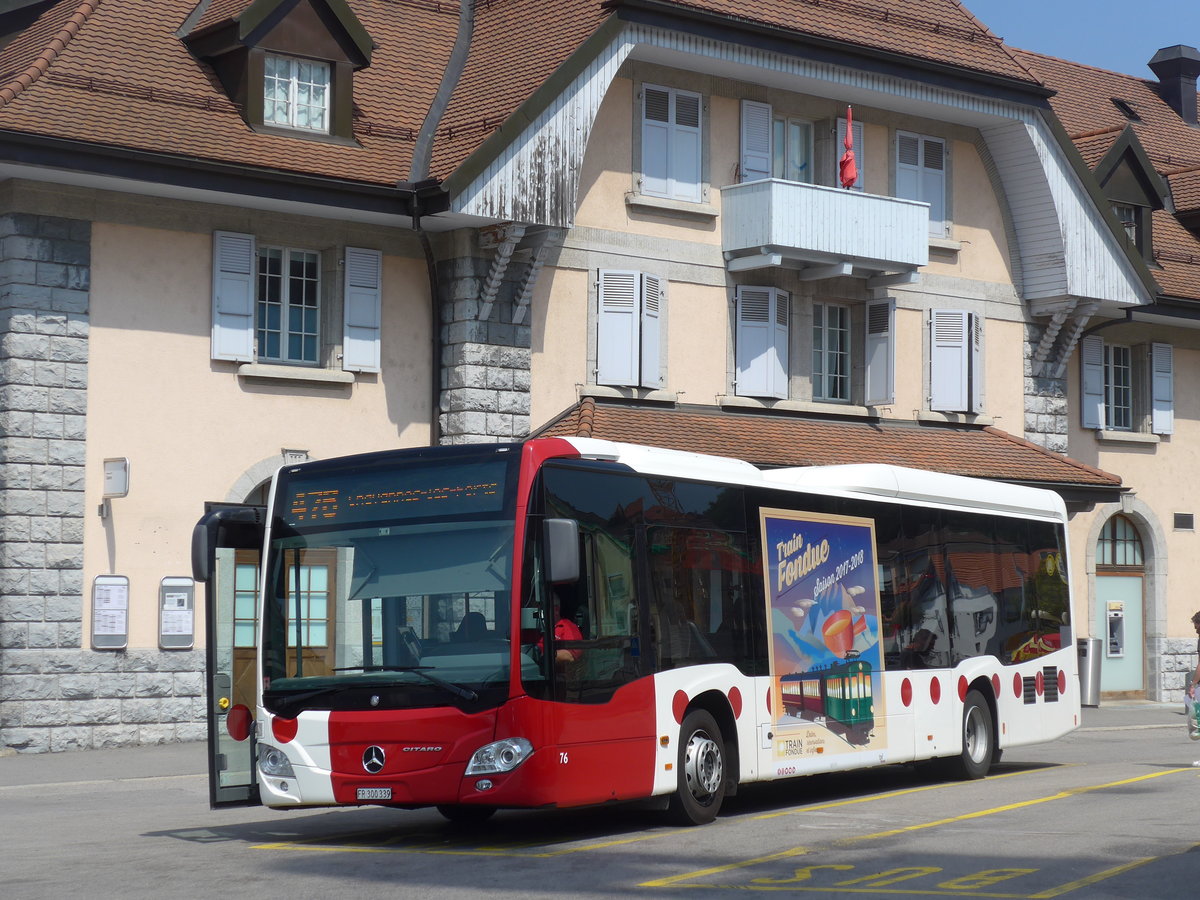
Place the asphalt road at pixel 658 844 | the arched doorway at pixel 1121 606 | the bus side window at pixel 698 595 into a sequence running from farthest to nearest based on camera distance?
the arched doorway at pixel 1121 606, the bus side window at pixel 698 595, the asphalt road at pixel 658 844

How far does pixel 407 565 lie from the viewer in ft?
38.9

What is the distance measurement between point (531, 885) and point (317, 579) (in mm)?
3171

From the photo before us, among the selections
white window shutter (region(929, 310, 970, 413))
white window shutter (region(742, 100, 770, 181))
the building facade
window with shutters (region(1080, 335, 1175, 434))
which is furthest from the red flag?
window with shutters (region(1080, 335, 1175, 434))

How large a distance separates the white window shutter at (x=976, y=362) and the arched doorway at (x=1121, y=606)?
423 cm

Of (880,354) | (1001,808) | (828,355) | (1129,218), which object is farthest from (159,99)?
(1129,218)

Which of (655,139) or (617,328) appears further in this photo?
(655,139)

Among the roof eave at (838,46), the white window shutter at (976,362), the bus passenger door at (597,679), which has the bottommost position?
the bus passenger door at (597,679)

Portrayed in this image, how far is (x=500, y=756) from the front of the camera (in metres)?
11.5

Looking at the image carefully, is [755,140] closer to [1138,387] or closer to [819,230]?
[819,230]

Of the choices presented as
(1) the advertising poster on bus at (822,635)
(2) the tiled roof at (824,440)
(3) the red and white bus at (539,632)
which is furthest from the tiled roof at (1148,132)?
(3) the red and white bus at (539,632)

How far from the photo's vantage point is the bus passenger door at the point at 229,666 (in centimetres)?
1259

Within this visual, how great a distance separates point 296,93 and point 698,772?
43.0 feet

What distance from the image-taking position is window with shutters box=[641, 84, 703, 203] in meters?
25.8

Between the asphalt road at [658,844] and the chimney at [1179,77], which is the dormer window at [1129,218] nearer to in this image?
the chimney at [1179,77]
